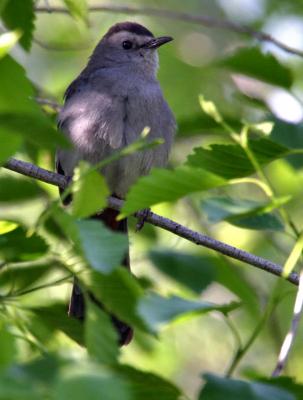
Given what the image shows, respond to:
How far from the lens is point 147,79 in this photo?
Result: 5184 mm

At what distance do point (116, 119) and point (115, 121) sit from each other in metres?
0.02

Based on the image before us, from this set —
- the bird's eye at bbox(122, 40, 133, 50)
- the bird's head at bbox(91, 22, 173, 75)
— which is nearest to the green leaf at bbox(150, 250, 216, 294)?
the bird's head at bbox(91, 22, 173, 75)

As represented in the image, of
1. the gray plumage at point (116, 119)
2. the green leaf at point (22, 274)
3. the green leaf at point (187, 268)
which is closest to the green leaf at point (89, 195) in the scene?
the green leaf at point (22, 274)

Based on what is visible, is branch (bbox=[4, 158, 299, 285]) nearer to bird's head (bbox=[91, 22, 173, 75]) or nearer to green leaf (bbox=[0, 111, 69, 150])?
green leaf (bbox=[0, 111, 69, 150])

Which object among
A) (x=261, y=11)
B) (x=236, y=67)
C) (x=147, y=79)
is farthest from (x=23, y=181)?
(x=261, y=11)

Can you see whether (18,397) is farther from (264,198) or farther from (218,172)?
(264,198)

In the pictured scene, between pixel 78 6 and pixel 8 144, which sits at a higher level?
pixel 8 144

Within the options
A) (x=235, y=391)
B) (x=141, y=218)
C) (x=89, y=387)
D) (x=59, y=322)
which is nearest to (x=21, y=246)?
(x=59, y=322)

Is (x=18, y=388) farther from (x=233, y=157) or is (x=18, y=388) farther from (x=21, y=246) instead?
(x=233, y=157)

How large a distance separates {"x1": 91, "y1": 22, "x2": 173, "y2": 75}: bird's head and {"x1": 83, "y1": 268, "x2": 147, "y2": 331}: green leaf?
3519mm

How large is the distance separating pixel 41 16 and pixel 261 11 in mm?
2195

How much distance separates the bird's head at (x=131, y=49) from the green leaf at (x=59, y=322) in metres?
3.22

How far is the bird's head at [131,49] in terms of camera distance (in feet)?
17.7

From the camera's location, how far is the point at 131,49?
556 centimetres
